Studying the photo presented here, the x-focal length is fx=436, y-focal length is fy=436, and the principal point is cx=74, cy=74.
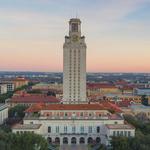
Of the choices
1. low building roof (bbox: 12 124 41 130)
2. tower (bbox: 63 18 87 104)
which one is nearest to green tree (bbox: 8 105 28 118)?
tower (bbox: 63 18 87 104)

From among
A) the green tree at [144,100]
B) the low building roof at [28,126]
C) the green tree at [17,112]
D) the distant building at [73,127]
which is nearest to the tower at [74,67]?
the green tree at [17,112]

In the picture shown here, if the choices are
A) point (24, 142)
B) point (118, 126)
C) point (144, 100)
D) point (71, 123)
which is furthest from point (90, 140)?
point (144, 100)

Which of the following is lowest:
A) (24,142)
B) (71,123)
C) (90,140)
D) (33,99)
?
(90,140)

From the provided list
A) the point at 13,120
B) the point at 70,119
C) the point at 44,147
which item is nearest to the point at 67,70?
the point at 13,120

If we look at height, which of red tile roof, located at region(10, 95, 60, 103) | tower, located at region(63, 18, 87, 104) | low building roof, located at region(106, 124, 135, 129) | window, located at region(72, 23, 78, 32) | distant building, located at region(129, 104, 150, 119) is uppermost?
window, located at region(72, 23, 78, 32)

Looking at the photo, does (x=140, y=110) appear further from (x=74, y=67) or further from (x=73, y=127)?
(x=73, y=127)

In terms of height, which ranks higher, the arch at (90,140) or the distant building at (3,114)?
the distant building at (3,114)

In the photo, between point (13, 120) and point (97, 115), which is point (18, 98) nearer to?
point (13, 120)

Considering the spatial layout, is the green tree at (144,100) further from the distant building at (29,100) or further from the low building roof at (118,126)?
the low building roof at (118,126)

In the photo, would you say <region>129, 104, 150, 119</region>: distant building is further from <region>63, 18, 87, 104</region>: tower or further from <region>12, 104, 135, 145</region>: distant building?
<region>12, 104, 135, 145</region>: distant building
